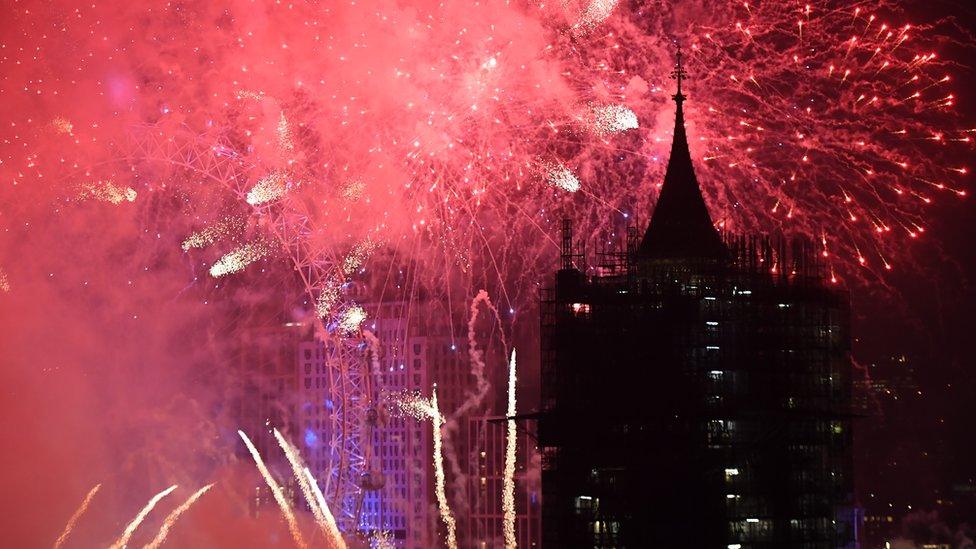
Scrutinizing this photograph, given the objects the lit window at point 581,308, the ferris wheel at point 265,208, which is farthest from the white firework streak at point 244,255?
the lit window at point 581,308

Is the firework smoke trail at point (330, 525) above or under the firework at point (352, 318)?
under

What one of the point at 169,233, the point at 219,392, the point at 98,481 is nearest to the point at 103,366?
the point at 98,481

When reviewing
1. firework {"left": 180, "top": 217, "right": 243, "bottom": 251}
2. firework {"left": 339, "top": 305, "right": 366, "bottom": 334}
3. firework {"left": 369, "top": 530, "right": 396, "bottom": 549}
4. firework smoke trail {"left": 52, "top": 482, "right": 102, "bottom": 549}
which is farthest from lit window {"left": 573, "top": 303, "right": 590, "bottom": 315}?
firework {"left": 369, "top": 530, "right": 396, "bottom": 549}

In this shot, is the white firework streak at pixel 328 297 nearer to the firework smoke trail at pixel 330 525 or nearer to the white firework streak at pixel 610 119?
the firework smoke trail at pixel 330 525

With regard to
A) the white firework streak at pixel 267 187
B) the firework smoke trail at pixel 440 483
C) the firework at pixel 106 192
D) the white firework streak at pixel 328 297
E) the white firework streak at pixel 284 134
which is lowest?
the firework smoke trail at pixel 440 483

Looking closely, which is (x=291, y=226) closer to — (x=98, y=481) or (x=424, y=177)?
(x=424, y=177)

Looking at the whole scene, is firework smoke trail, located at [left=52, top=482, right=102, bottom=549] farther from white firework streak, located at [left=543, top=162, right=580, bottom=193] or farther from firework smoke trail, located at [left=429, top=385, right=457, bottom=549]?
white firework streak, located at [left=543, top=162, right=580, bottom=193]

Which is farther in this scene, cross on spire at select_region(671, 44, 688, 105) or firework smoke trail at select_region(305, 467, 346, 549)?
firework smoke trail at select_region(305, 467, 346, 549)
